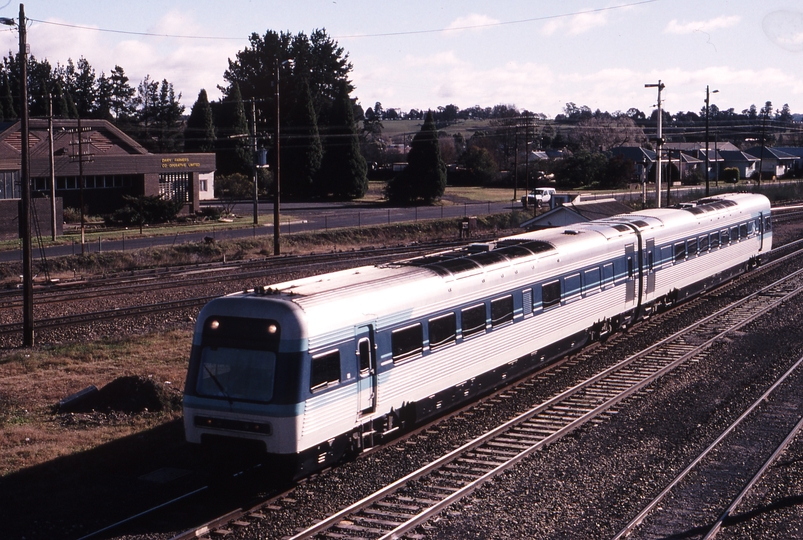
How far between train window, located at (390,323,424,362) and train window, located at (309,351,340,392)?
1477 millimetres

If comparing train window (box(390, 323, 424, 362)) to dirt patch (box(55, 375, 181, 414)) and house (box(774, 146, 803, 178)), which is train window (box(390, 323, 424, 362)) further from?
house (box(774, 146, 803, 178))

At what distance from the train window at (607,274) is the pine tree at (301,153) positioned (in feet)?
190

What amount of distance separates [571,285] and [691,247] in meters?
9.04

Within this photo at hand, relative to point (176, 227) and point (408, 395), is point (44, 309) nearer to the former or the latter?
point (408, 395)

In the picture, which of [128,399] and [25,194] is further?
[25,194]

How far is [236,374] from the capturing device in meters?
11.0

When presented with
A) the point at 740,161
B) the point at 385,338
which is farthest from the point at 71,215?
the point at 740,161

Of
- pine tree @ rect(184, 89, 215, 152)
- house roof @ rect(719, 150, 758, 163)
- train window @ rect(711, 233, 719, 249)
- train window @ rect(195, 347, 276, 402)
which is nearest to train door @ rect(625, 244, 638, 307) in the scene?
train window @ rect(711, 233, 719, 249)

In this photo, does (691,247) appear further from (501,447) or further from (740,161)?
(740,161)

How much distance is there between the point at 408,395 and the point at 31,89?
10735cm

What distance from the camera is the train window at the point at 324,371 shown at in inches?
431

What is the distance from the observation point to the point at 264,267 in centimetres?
3541

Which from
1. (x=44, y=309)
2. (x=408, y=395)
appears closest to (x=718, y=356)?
A: (x=408, y=395)

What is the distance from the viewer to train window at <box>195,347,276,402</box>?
1084 cm
